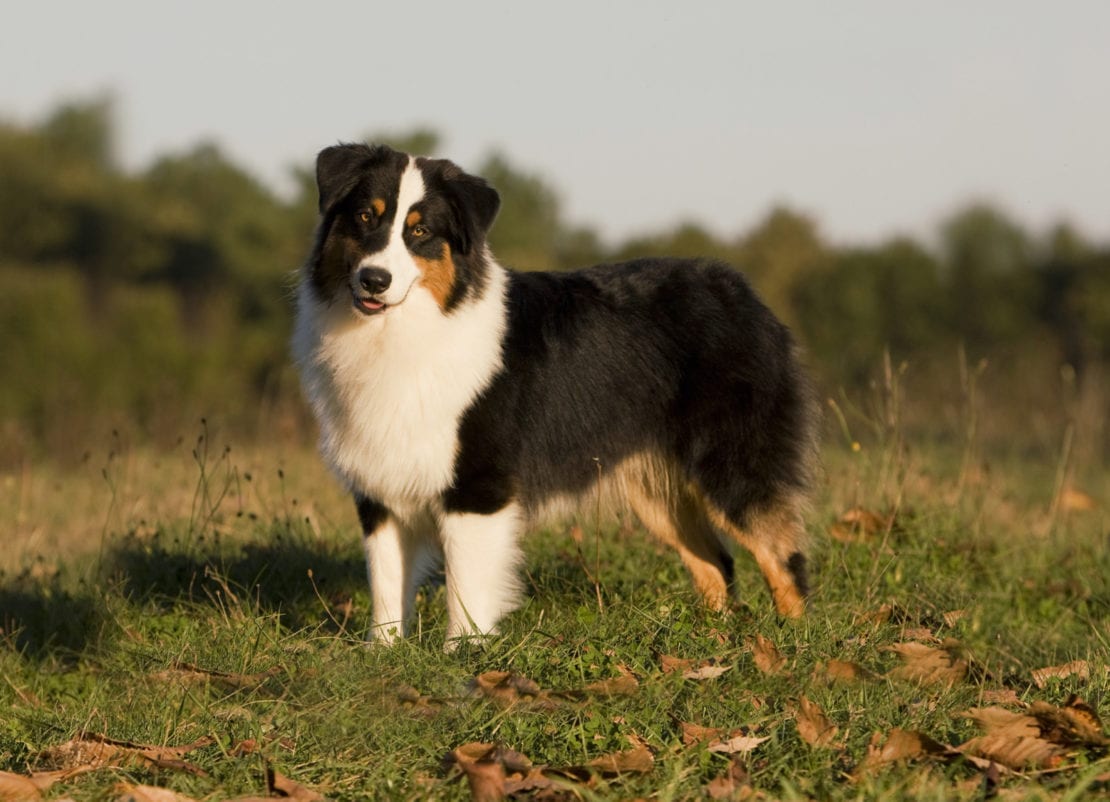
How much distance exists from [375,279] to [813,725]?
2341 mm

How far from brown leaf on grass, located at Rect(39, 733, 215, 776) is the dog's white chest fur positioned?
5.40ft

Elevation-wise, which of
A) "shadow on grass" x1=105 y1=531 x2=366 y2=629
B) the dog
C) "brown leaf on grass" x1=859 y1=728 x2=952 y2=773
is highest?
the dog

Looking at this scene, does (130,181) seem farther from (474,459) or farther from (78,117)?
(474,459)

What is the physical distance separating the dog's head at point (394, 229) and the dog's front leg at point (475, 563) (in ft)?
2.95

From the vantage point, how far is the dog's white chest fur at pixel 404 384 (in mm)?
5422

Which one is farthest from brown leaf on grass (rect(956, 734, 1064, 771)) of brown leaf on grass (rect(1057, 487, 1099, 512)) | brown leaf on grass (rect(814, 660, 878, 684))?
brown leaf on grass (rect(1057, 487, 1099, 512))

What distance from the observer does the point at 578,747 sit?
393 cm

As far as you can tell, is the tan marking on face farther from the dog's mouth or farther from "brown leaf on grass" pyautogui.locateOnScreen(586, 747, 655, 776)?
"brown leaf on grass" pyautogui.locateOnScreen(586, 747, 655, 776)

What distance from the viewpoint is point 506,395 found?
563cm

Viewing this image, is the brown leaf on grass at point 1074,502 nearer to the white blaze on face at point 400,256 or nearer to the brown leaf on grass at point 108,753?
the white blaze on face at point 400,256

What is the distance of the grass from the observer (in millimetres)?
3750

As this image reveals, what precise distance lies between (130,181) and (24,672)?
1019 inches

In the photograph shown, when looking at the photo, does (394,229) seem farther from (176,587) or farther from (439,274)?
(176,587)

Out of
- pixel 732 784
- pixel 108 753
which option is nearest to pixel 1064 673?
pixel 732 784
